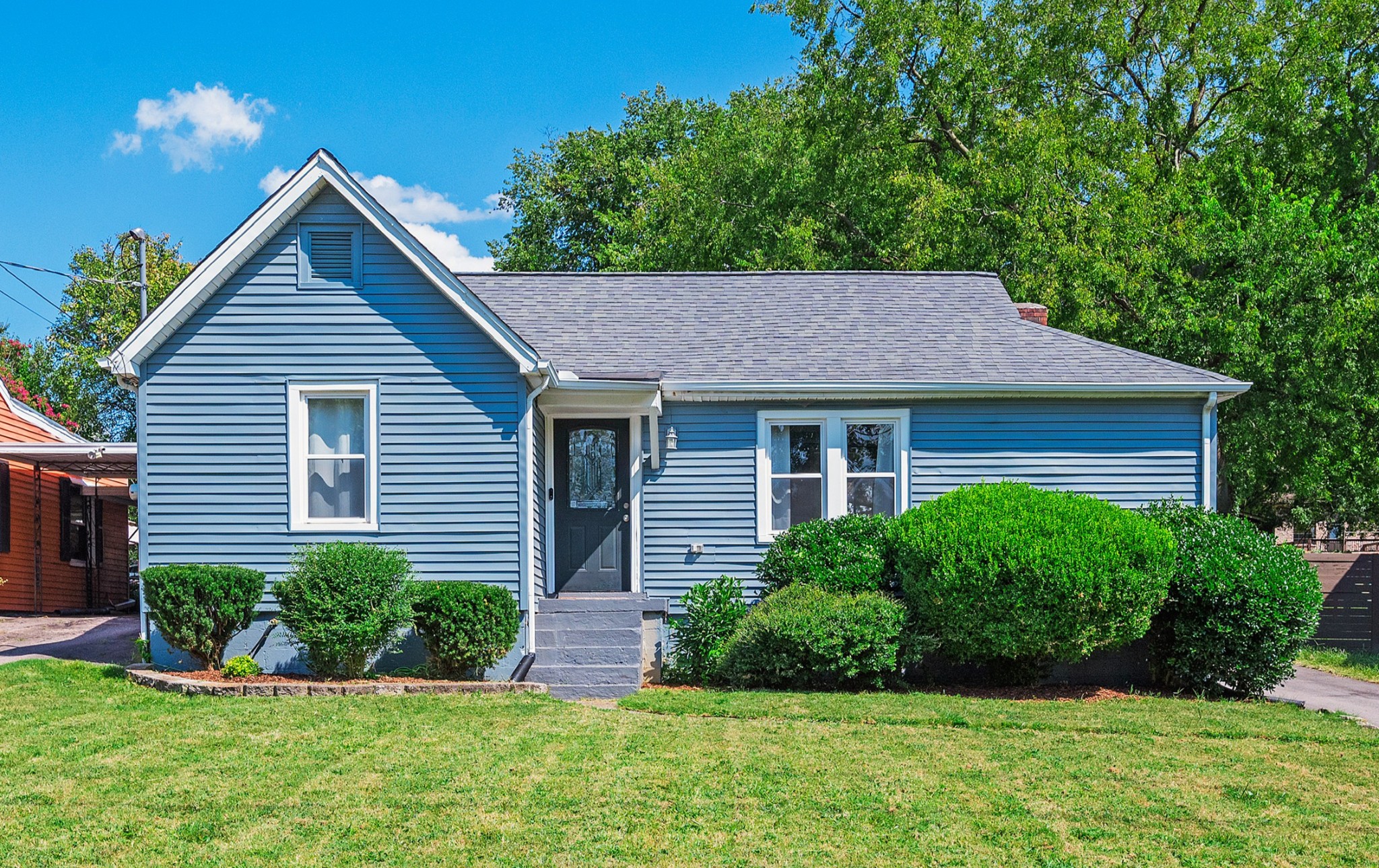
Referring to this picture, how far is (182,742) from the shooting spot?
7793 millimetres

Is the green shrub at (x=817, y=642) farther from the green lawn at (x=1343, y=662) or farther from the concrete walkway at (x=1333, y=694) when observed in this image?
the green lawn at (x=1343, y=662)

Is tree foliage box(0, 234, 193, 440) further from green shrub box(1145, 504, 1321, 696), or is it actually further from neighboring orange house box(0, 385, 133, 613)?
green shrub box(1145, 504, 1321, 696)

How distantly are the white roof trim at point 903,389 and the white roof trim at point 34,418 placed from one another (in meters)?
12.7

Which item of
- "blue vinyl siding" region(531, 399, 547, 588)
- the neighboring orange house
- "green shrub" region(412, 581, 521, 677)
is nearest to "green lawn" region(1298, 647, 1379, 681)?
"blue vinyl siding" region(531, 399, 547, 588)

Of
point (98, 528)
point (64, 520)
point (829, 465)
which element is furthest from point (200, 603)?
point (98, 528)

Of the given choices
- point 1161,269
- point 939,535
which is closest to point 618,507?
point 939,535

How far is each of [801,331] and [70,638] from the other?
10.4 m

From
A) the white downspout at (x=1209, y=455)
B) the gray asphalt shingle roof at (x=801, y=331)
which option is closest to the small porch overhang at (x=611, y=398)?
the gray asphalt shingle roof at (x=801, y=331)

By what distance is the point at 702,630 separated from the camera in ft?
38.6

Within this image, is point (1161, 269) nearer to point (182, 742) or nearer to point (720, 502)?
point (720, 502)

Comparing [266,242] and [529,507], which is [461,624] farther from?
[266,242]

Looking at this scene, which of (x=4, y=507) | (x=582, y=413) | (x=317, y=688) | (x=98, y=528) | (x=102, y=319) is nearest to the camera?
(x=317, y=688)

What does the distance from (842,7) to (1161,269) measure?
931cm

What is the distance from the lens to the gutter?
A: 41.5 ft
